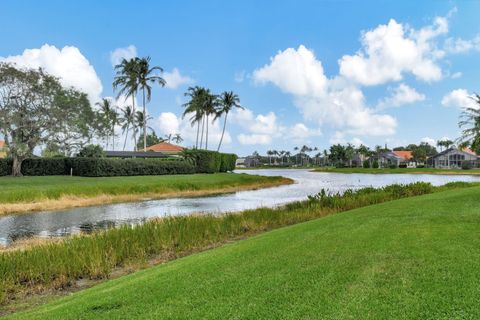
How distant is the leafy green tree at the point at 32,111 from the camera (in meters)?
40.0

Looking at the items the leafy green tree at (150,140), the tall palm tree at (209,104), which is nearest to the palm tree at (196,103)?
the tall palm tree at (209,104)

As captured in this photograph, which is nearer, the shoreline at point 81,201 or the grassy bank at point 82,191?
the shoreline at point 81,201

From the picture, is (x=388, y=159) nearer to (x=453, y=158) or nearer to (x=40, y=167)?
(x=453, y=158)

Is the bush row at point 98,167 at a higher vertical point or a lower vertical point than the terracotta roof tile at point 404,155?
lower

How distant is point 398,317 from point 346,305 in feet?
2.02

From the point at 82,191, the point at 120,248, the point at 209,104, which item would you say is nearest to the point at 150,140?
the point at 209,104

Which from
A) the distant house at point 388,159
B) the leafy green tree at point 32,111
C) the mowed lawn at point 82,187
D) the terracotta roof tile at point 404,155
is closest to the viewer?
the mowed lawn at point 82,187

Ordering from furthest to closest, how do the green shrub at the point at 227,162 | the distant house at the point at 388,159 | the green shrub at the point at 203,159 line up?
the distant house at the point at 388,159, the green shrub at the point at 227,162, the green shrub at the point at 203,159

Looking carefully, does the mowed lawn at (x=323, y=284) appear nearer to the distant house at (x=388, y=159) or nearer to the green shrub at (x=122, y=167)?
the green shrub at (x=122, y=167)

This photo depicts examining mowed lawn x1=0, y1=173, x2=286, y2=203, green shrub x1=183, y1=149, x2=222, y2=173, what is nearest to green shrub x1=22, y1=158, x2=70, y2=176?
mowed lawn x1=0, y1=173, x2=286, y2=203

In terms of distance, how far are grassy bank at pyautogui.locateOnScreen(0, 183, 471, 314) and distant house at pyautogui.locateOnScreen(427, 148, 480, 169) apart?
352 ft

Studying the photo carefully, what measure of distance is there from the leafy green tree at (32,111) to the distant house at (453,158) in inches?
3985

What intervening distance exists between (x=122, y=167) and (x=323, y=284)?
152 ft

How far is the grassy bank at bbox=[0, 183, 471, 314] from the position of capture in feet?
31.4
